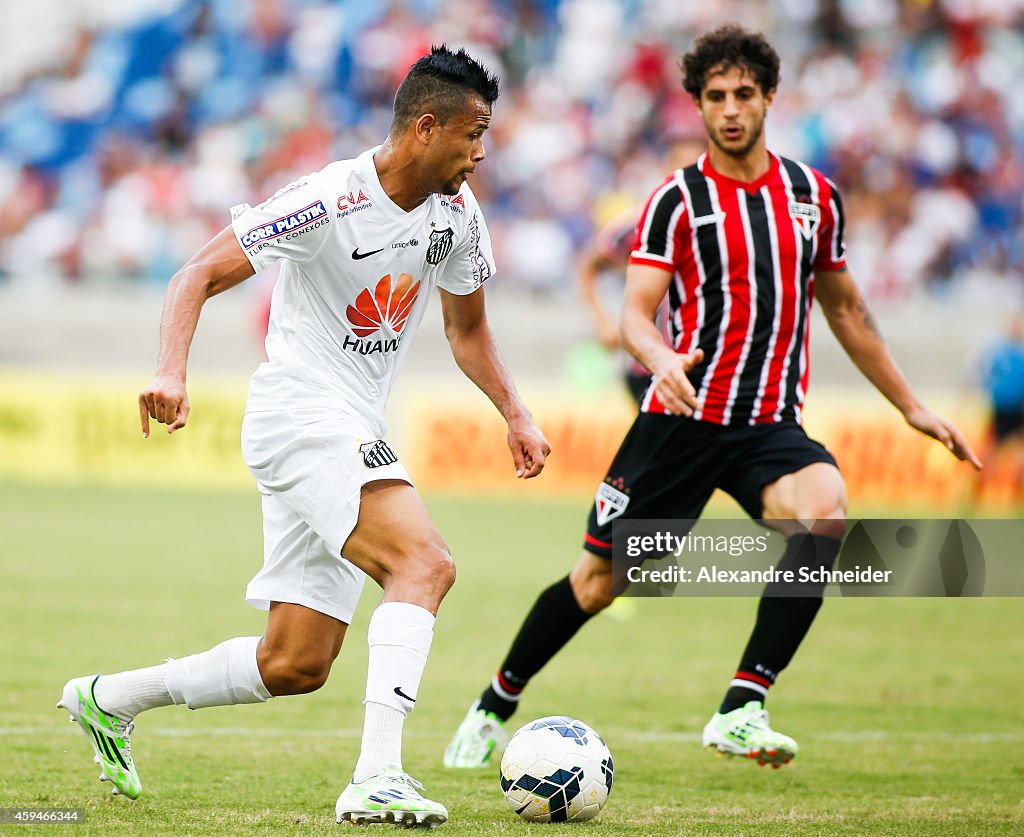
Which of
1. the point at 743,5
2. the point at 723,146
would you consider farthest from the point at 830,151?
the point at 723,146

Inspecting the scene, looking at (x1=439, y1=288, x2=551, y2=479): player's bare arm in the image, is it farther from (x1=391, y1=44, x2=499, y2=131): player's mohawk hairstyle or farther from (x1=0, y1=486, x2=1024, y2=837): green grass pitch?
(x1=0, y1=486, x2=1024, y2=837): green grass pitch

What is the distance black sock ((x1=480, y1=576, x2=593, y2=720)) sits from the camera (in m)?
5.59

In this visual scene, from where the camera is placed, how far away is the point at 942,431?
5.57 m

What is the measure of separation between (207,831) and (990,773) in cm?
292

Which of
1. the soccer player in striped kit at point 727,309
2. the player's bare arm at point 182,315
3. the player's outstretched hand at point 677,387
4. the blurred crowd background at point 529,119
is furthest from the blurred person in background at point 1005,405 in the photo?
the player's bare arm at point 182,315

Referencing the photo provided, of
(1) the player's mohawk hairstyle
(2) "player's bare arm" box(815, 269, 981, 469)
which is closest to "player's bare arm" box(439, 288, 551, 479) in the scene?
(1) the player's mohawk hairstyle

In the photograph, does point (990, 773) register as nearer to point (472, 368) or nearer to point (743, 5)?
Result: point (472, 368)

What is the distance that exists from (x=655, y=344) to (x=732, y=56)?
1185 mm

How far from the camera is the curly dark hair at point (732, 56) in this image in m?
5.45

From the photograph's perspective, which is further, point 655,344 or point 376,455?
point 655,344

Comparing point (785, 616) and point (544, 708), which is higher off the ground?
point (785, 616)

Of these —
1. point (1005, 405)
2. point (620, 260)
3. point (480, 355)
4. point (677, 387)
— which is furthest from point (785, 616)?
point (1005, 405)

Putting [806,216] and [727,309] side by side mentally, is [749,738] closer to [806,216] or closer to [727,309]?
[727,309]

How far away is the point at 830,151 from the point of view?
1994cm
